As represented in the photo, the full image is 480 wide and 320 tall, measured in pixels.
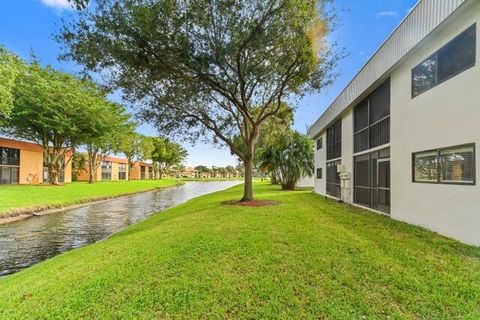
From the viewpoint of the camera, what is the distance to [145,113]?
1585cm

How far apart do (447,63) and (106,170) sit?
62.1 metres

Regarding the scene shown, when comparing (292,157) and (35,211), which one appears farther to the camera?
(292,157)

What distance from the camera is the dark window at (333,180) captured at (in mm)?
17789

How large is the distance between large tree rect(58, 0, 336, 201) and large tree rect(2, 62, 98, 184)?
1731 centimetres

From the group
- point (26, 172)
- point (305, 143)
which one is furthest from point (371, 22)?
point (26, 172)

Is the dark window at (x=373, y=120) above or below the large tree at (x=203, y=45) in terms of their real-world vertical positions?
below

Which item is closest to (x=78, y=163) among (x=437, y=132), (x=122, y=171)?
(x=122, y=171)

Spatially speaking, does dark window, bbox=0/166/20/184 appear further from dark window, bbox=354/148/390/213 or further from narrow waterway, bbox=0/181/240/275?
dark window, bbox=354/148/390/213

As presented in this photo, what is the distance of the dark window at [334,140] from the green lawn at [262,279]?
1047 cm

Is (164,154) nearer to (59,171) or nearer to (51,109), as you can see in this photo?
(59,171)

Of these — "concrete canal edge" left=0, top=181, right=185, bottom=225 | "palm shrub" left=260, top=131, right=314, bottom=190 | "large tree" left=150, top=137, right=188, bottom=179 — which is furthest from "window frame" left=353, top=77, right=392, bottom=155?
"large tree" left=150, top=137, right=188, bottom=179

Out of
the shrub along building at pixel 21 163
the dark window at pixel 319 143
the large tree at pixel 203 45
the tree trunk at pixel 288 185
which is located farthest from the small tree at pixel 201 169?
the large tree at pixel 203 45

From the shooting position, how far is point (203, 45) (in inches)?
470

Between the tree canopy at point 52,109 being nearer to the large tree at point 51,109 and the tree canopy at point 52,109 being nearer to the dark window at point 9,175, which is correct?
the large tree at point 51,109
